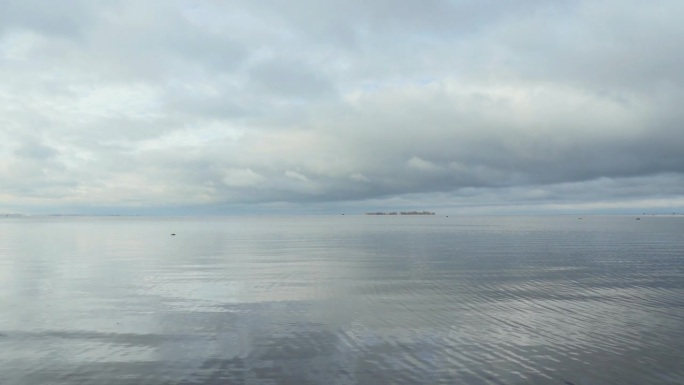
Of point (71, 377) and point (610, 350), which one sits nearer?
point (71, 377)

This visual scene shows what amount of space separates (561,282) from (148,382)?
32155 millimetres

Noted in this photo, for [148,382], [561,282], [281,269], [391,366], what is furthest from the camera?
[281,269]

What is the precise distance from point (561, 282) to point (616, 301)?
7598 mm

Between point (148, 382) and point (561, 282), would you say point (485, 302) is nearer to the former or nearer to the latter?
point (561, 282)

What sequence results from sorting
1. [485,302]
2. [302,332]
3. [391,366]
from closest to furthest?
[391,366]
[302,332]
[485,302]

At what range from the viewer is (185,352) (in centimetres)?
1969

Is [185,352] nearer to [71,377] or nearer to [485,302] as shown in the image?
[71,377]

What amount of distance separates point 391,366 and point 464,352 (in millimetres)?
3582

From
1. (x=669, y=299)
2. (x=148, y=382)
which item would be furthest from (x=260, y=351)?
(x=669, y=299)

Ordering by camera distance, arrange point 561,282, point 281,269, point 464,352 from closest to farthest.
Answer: point 464,352 < point 561,282 < point 281,269

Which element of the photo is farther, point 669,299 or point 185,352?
point 669,299

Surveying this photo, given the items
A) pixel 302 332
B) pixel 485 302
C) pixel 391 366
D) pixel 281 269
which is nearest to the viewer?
pixel 391 366

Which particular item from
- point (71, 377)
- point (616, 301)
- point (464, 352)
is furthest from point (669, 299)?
point (71, 377)

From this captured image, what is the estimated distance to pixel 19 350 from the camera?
20.0 meters
